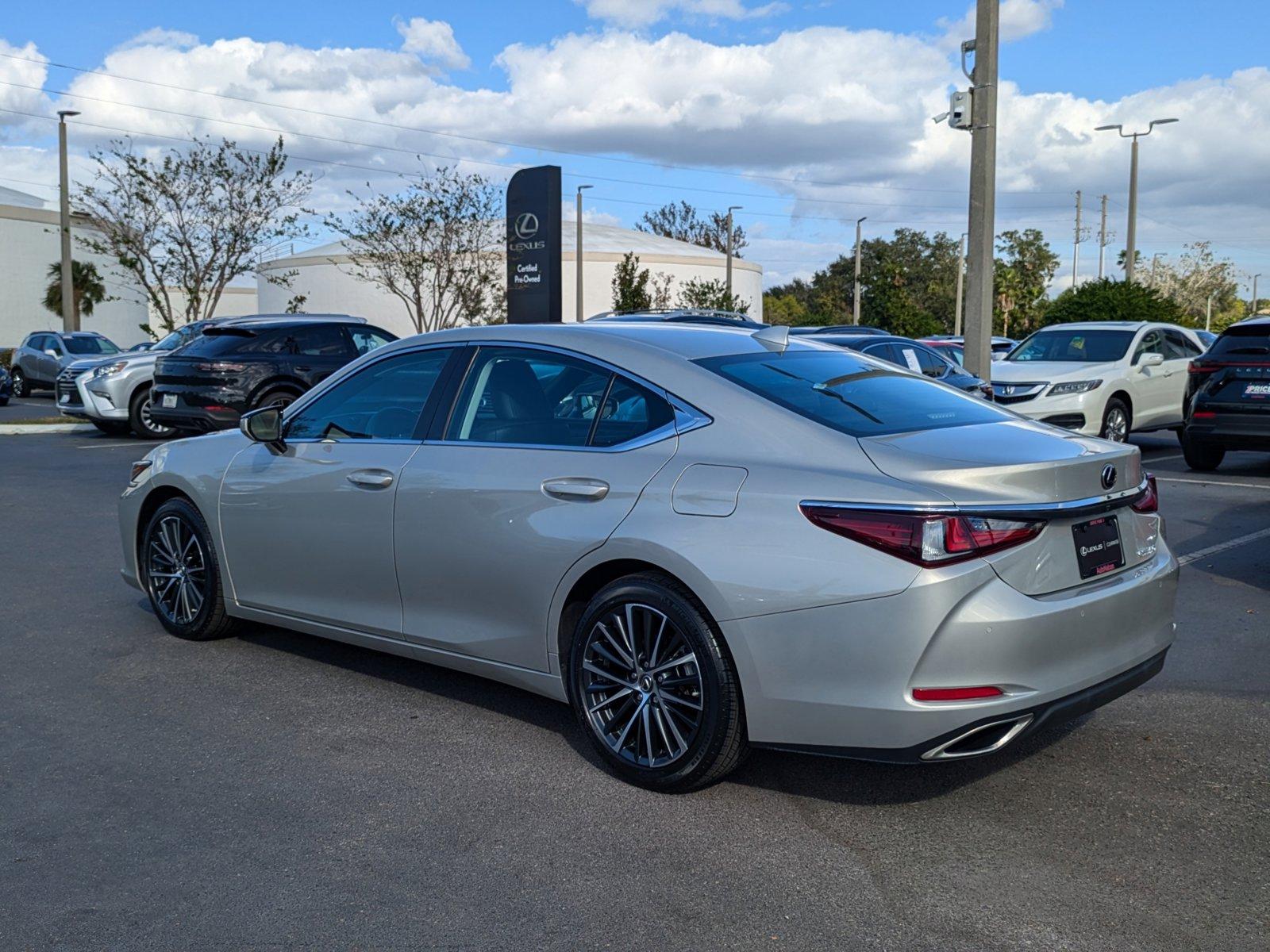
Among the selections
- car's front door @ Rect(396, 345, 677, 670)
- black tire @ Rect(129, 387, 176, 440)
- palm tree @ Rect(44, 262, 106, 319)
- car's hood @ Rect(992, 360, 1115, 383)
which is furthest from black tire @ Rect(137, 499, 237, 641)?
palm tree @ Rect(44, 262, 106, 319)

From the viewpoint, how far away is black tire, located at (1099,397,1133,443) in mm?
15484

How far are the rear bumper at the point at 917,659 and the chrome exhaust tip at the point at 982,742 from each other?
3 cm

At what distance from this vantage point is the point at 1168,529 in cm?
984

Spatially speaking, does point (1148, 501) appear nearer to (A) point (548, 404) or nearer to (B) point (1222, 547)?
(A) point (548, 404)

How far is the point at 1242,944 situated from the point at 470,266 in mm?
44593

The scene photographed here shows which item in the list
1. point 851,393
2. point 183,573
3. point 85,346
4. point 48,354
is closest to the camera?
point 851,393

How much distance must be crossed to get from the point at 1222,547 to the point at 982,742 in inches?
241

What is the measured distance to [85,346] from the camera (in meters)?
31.3

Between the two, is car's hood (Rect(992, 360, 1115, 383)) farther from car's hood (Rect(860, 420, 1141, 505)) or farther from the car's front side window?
the car's front side window

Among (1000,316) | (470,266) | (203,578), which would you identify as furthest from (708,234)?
(203,578)

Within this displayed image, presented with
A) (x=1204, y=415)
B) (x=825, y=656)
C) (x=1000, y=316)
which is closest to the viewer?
(x=825, y=656)

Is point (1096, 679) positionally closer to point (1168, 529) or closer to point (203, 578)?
point (203, 578)

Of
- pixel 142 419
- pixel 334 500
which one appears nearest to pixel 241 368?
pixel 142 419

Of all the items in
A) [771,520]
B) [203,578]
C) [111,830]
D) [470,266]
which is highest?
[470,266]
